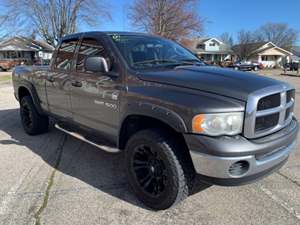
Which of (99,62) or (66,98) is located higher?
(99,62)

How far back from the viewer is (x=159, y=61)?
143 inches

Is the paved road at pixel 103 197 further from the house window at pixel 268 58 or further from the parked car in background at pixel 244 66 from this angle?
the house window at pixel 268 58

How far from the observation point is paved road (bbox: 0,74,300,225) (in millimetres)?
2902

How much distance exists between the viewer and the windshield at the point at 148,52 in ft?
11.4

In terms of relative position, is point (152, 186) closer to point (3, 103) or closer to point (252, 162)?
point (252, 162)

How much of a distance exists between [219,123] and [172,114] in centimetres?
44

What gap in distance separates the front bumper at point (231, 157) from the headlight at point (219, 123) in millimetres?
56

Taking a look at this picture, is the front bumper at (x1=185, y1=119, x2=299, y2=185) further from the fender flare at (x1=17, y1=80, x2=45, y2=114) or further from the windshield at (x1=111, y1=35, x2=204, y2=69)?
the fender flare at (x1=17, y1=80, x2=45, y2=114)

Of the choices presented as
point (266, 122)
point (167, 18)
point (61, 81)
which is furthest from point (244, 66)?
point (266, 122)

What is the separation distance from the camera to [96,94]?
A: 11.9ft

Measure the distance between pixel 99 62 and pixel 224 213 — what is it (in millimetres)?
2164

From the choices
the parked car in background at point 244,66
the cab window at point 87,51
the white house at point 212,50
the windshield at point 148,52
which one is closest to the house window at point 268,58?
the white house at point 212,50

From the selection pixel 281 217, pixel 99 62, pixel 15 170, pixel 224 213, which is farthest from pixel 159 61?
pixel 15 170

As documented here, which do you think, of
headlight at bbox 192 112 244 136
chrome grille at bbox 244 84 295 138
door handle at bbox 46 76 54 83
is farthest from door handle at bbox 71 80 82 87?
chrome grille at bbox 244 84 295 138
